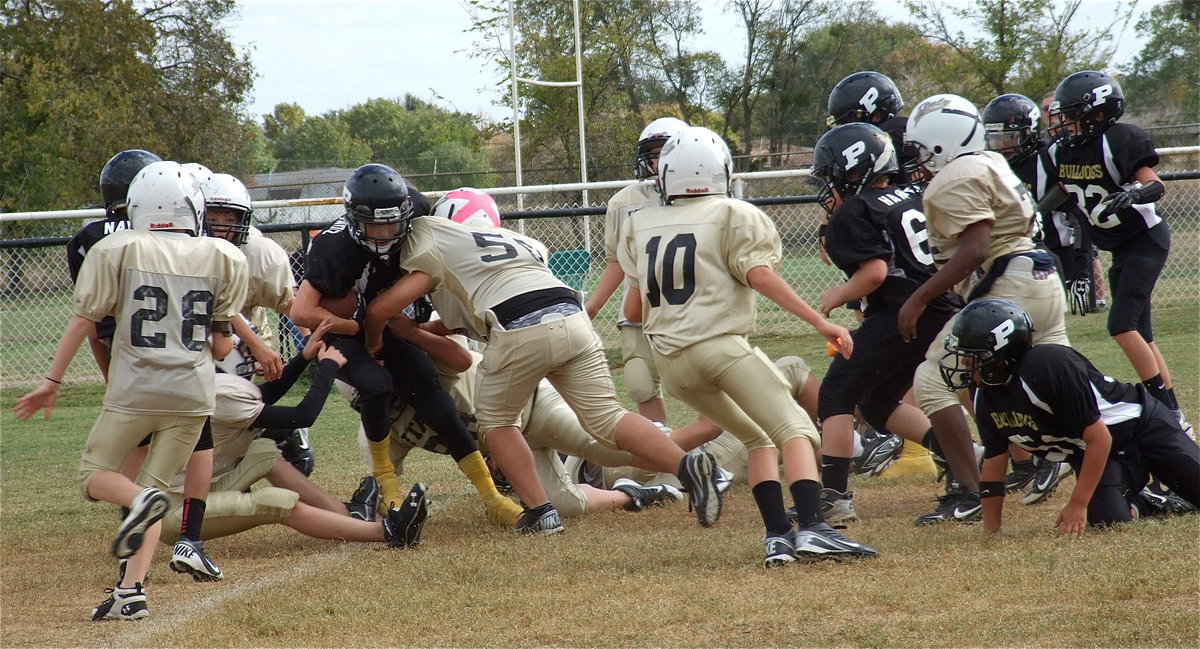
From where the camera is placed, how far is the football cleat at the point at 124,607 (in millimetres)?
4188

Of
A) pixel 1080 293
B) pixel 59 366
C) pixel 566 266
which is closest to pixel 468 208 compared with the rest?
pixel 59 366

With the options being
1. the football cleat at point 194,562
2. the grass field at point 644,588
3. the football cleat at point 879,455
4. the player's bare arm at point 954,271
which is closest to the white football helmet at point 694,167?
the player's bare arm at point 954,271

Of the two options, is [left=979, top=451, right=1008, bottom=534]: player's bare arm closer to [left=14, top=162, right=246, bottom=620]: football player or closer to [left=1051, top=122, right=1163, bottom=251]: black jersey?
[left=1051, top=122, right=1163, bottom=251]: black jersey

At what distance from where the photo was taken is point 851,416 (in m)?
5.19

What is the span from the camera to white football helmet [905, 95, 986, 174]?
527 cm

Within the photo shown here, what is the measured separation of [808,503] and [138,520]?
2.48 metres

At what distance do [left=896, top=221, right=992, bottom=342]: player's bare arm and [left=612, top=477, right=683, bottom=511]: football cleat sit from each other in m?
1.69

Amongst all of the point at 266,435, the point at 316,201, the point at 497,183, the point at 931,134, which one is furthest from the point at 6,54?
the point at 931,134

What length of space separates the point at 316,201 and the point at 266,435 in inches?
232

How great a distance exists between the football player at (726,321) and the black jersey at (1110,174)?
2.92m

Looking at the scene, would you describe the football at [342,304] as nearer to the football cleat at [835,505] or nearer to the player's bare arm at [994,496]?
the football cleat at [835,505]

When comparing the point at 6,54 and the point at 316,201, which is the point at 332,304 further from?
the point at 6,54

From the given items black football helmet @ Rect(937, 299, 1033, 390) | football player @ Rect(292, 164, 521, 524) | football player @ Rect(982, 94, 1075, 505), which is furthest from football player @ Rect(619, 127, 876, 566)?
football player @ Rect(982, 94, 1075, 505)

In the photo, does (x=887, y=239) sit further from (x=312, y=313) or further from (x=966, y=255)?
(x=312, y=313)
